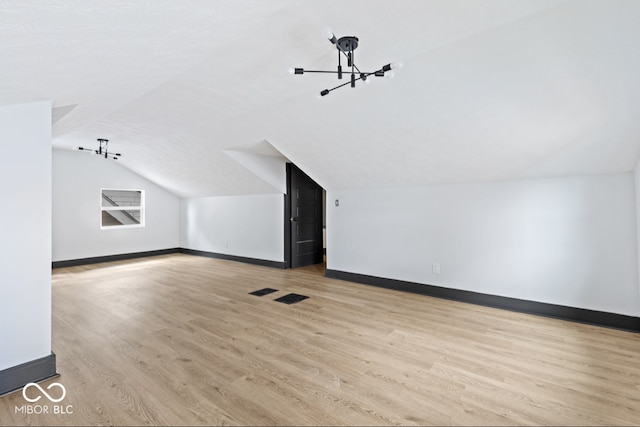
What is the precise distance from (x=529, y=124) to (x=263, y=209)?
15.8 feet

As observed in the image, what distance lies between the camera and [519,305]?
3.44 metres

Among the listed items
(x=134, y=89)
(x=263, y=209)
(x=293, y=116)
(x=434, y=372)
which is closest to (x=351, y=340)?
(x=434, y=372)

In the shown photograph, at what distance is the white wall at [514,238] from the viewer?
9.73 ft

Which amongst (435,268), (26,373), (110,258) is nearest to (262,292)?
(435,268)

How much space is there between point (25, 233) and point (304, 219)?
4.57 meters

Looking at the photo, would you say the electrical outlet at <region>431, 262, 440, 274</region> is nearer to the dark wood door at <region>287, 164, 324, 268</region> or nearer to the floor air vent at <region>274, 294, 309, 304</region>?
the floor air vent at <region>274, 294, 309, 304</region>

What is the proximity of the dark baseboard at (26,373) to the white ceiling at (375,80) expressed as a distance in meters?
1.75

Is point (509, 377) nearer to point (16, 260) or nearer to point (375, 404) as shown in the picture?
point (375, 404)

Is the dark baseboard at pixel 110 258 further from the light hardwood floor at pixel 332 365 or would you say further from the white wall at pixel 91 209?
the light hardwood floor at pixel 332 365

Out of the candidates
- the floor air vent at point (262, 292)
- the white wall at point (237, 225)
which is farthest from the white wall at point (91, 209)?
the floor air vent at point (262, 292)

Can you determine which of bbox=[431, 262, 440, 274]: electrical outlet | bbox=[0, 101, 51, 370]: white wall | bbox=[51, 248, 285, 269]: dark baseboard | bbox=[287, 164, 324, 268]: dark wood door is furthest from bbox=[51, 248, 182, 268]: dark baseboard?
bbox=[431, 262, 440, 274]: electrical outlet

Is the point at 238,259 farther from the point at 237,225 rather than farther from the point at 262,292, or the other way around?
the point at 262,292

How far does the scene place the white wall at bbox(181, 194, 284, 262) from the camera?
6.17 metres

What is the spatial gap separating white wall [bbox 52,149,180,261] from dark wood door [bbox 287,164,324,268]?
405 cm
